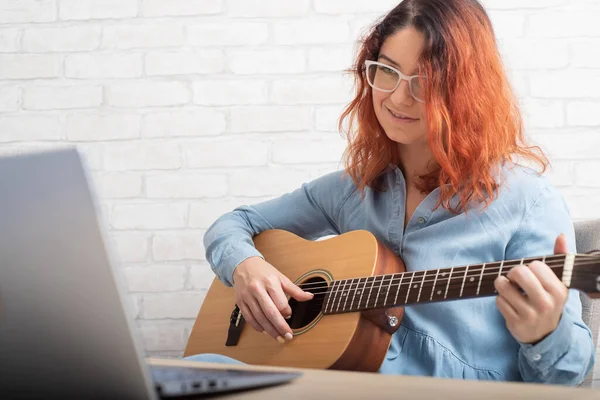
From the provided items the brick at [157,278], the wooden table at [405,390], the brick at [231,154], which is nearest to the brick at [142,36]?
the brick at [231,154]

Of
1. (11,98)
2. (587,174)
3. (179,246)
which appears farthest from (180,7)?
(587,174)

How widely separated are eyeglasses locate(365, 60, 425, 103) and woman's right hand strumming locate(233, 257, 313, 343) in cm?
46

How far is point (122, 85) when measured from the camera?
2197mm

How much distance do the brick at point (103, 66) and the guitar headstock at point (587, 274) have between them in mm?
1575

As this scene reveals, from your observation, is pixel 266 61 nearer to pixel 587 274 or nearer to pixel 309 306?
pixel 309 306

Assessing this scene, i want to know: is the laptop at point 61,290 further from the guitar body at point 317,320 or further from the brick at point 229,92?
the brick at point 229,92

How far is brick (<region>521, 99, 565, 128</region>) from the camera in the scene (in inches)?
77.4

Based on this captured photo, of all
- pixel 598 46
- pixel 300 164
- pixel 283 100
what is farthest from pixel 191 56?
pixel 598 46

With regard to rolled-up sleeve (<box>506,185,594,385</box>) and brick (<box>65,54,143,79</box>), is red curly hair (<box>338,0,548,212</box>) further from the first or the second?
brick (<box>65,54,143,79</box>)

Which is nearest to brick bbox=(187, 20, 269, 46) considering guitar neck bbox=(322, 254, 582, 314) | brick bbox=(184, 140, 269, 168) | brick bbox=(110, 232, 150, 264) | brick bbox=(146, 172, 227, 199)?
brick bbox=(184, 140, 269, 168)

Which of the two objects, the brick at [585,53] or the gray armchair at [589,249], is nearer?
the gray armchair at [589,249]

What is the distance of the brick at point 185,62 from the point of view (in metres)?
2.14

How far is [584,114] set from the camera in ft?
6.46

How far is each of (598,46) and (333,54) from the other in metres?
0.75
